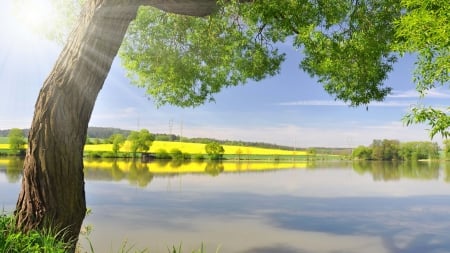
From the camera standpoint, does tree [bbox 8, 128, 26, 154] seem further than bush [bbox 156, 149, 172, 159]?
No

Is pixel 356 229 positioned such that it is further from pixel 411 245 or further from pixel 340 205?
pixel 340 205

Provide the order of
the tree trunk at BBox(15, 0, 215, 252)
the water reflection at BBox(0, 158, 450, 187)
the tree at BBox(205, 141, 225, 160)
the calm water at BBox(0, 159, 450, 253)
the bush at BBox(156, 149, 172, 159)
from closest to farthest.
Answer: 1. the tree trunk at BBox(15, 0, 215, 252)
2. the calm water at BBox(0, 159, 450, 253)
3. the water reflection at BBox(0, 158, 450, 187)
4. the bush at BBox(156, 149, 172, 159)
5. the tree at BBox(205, 141, 225, 160)

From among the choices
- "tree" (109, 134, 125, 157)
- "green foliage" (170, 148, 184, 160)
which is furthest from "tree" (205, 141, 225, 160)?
"tree" (109, 134, 125, 157)

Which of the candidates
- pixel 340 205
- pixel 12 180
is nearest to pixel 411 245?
pixel 340 205

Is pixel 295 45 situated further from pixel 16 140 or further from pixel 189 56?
pixel 16 140

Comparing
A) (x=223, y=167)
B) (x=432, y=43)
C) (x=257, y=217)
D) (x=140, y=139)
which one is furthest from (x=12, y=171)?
(x=432, y=43)

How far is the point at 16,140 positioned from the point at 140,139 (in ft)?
86.7

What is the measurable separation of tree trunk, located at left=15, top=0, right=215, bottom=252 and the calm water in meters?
3.88

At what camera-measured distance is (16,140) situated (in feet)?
301

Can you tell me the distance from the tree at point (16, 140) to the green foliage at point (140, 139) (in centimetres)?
2312

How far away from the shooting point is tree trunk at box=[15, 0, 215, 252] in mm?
6629

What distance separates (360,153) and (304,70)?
11782 centimetres

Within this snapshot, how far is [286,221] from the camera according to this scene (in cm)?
3478

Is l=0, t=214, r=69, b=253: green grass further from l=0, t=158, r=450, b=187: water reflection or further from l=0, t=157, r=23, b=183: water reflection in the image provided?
l=0, t=158, r=450, b=187: water reflection
